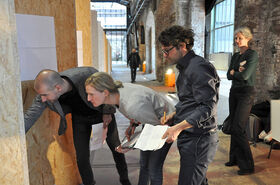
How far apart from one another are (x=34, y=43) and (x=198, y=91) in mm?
1479

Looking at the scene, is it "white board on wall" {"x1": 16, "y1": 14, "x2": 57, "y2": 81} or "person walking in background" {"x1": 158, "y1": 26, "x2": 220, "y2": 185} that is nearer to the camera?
"person walking in background" {"x1": 158, "y1": 26, "x2": 220, "y2": 185}

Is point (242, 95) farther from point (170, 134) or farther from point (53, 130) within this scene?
point (53, 130)

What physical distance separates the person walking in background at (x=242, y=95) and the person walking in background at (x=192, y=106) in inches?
54.4

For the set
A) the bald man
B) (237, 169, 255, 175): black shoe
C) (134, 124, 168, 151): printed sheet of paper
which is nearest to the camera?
(134, 124, 168, 151): printed sheet of paper

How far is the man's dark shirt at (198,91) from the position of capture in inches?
68.4

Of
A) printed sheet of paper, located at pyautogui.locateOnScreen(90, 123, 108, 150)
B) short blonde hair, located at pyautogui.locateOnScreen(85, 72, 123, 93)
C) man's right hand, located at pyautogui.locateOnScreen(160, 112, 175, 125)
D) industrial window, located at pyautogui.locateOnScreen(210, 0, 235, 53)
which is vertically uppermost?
industrial window, located at pyautogui.locateOnScreen(210, 0, 235, 53)

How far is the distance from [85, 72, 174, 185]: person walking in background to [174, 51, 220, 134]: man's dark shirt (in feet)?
0.75

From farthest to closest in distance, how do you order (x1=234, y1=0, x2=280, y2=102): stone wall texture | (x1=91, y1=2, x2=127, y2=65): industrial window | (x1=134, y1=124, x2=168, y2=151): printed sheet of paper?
(x1=91, y1=2, x2=127, y2=65): industrial window < (x1=234, y1=0, x2=280, y2=102): stone wall texture < (x1=134, y1=124, x2=168, y2=151): printed sheet of paper

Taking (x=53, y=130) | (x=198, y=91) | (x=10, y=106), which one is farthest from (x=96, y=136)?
(x=10, y=106)

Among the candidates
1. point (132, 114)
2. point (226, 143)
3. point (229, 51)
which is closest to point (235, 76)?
point (226, 143)

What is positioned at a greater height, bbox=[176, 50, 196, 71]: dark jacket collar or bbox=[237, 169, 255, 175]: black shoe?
bbox=[176, 50, 196, 71]: dark jacket collar

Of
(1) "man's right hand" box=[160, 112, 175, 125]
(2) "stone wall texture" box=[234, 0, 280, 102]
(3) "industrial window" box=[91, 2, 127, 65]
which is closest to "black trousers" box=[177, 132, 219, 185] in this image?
(1) "man's right hand" box=[160, 112, 175, 125]

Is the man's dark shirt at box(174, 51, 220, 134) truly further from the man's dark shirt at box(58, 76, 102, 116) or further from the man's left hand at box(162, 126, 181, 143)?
the man's dark shirt at box(58, 76, 102, 116)

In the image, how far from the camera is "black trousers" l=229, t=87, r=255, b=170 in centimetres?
314
